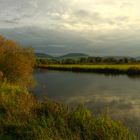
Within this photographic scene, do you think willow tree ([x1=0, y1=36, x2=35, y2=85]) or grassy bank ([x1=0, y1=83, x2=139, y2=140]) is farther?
willow tree ([x1=0, y1=36, x2=35, y2=85])

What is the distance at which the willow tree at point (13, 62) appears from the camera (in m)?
30.2

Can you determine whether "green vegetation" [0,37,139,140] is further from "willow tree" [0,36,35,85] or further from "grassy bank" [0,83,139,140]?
"willow tree" [0,36,35,85]

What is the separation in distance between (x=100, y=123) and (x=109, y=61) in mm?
90604

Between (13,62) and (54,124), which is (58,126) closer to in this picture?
(54,124)

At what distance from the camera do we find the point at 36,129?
7.94 metres

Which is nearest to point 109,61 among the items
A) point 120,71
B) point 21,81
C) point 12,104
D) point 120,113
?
point 120,71

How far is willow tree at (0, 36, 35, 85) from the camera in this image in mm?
30219

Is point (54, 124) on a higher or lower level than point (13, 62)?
lower

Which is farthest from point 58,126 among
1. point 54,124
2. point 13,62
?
point 13,62

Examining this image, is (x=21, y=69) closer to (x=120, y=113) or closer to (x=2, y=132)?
(x=120, y=113)

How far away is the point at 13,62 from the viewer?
1209 inches

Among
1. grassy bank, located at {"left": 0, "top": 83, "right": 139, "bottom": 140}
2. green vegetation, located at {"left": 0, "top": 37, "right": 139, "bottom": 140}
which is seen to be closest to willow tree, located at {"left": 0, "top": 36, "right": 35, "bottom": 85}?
green vegetation, located at {"left": 0, "top": 37, "right": 139, "bottom": 140}

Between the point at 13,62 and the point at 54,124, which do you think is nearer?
the point at 54,124

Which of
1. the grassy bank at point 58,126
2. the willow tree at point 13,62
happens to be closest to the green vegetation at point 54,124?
the grassy bank at point 58,126
